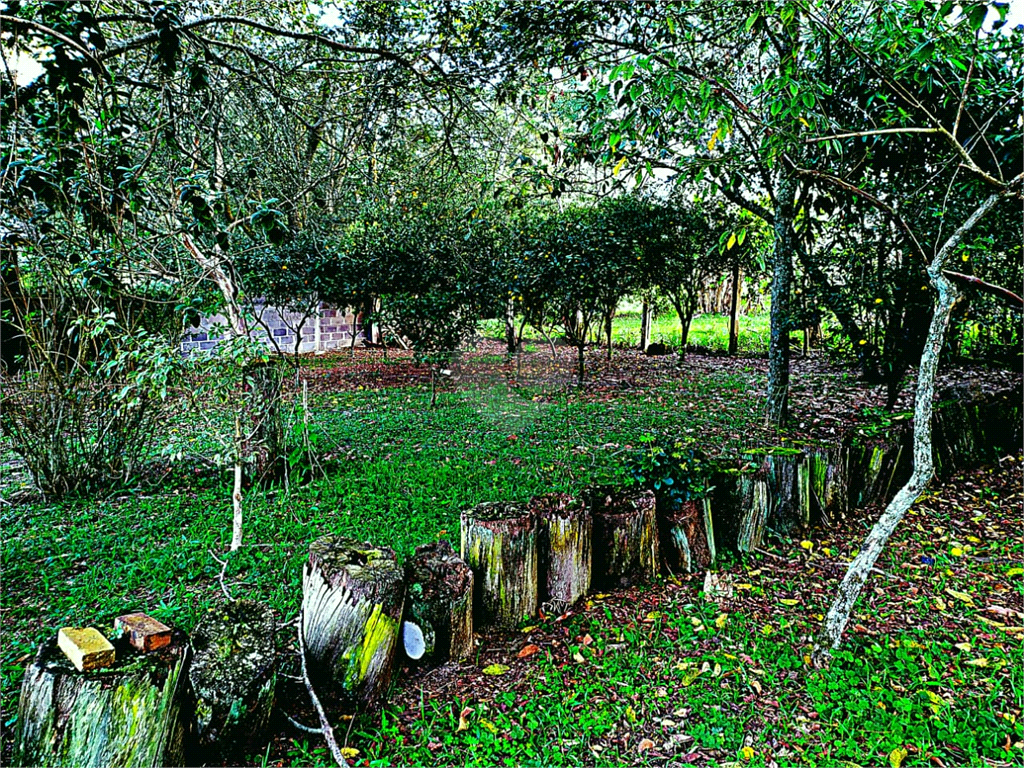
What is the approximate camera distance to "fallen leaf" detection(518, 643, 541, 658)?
2559 millimetres

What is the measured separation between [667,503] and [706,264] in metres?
8.28

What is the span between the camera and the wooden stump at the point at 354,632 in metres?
2.22

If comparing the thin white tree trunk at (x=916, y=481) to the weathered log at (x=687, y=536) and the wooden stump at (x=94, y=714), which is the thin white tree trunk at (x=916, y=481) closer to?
the weathered log at (x=687, y=536)

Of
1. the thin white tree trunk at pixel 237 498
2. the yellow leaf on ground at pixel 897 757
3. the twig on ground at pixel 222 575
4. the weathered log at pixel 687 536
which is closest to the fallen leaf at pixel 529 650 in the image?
the weathered log at pixel 687 536

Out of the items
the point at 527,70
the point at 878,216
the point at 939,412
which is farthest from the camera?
the point at 878,216

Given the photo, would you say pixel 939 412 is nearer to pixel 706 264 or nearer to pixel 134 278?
pixel 134 278

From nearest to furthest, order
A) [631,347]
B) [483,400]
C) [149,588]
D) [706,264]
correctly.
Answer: [149,588] → [483,400] → [706,264] → [631,347]

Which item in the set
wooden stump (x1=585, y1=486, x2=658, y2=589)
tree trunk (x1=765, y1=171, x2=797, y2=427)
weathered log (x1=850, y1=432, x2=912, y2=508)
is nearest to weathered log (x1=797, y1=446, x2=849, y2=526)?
weathered log (x1=850, y1=432, x2=912, y2=508)

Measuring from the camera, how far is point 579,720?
216cm

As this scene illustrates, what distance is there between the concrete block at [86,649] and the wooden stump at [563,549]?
5.33 feet

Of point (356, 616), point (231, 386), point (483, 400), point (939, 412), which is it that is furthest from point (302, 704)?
point (483, 400)

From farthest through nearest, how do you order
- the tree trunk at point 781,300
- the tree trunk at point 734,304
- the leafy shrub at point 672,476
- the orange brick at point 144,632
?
the tree trunk at point 734,304
the tree trunk at point 781,300
the leafy shrub at point 672,476
the orange brick at point 144,632

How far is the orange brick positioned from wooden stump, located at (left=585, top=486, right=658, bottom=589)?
→ 1839 millimetres

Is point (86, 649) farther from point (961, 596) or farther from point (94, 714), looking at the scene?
point (961, 596)
